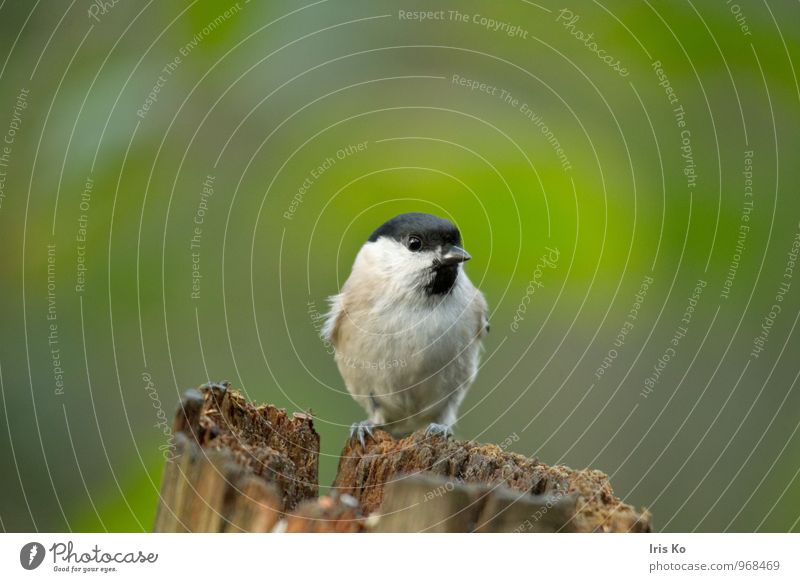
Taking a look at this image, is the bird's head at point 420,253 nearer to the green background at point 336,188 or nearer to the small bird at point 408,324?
the small bird at point 408,324

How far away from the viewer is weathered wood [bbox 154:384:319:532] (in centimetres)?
166

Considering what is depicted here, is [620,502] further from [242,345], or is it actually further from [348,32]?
[242,345]

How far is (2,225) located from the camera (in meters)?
2.22

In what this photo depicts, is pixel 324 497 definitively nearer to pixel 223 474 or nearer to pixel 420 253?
pixel 223 474

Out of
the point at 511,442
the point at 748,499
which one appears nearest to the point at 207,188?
the point at 511,442

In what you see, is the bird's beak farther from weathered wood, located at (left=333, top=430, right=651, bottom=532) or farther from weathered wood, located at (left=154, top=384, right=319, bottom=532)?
weathered wood, located at (left=154, top=384, right=319, bottom=532)

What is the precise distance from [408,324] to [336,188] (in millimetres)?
806

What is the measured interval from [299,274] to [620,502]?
1.11 m

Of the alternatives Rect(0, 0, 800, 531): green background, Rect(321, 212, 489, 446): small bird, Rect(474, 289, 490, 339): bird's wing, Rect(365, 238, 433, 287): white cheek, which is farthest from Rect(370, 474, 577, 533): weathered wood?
Rect(474, 289, 490, 339): bird's wing

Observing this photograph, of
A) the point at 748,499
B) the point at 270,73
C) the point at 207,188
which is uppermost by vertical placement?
the point at 270,73

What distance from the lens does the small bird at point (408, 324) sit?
9.66 feet
